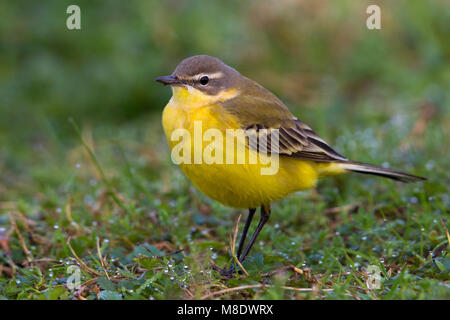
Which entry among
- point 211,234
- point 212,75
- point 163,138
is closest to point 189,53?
point 163,138

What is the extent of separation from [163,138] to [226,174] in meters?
3.85

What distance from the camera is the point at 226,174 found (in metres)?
4.66

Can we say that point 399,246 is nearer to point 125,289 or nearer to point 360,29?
point 125,289

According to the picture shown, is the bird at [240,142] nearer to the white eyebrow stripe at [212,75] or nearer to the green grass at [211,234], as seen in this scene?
the white eyebrow stripe at [212,75]

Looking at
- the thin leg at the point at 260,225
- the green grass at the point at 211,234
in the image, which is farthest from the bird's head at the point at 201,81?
the green grass at the point at 211,234

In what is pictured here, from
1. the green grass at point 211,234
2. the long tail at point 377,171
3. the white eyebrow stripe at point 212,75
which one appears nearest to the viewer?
the green grass at point 211,234

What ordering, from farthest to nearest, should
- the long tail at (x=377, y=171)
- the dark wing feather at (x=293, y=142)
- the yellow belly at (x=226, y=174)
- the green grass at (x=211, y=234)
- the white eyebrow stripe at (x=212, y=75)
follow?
1. the long tail at (x=377, y=171)
2. the white eyebrow stripe at (x=212, y=75)
3. the dark wing feather at (x=293, y=142)
4. the yellow belly at (x=226, y=174)
5. the green grass at (x=211, y=234)

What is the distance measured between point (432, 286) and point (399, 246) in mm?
1109

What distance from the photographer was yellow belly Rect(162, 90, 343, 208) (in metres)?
4.68

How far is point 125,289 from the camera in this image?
4.07 m

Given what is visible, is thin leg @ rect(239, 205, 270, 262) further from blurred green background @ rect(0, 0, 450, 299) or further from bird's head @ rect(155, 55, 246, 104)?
bird's head @ rect(155, 55, 246, 104)

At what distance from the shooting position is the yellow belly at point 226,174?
4684mm

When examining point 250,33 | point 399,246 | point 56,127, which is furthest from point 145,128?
point 399,246

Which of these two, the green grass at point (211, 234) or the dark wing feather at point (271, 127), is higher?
the dark wing feather at point (271, 127)
